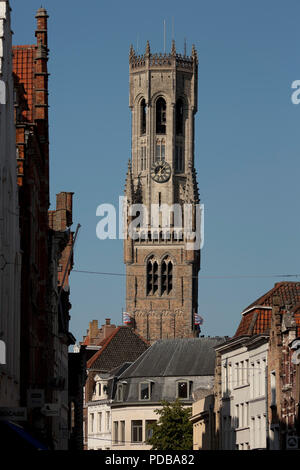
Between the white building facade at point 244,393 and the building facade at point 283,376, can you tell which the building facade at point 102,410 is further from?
the building facade at point 283,376

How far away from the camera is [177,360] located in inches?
4476

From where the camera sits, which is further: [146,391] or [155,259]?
[155,259]

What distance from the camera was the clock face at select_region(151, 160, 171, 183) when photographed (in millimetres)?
183125

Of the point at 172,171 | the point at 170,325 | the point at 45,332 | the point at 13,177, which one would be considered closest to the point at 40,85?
the point at 45,332

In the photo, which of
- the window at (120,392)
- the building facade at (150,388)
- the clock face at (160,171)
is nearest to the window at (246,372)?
the building facade at (150,388)

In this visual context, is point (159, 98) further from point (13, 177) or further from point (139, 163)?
point (13, 177)

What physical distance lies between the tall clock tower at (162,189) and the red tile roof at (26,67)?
120 metres

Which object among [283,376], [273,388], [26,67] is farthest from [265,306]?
[26,67]

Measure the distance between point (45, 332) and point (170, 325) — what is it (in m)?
125

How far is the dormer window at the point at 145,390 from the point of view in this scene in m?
110

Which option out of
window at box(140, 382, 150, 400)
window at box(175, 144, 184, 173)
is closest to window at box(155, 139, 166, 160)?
window at box(175, 144, 184, 173)

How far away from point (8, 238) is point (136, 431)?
75448mm

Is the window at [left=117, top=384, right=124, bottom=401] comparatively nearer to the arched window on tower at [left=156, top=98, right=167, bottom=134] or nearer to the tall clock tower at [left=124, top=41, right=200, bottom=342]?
the tall clock tower at [left=124, top=41, right=200, bottom=342]

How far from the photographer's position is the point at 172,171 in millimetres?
183875
